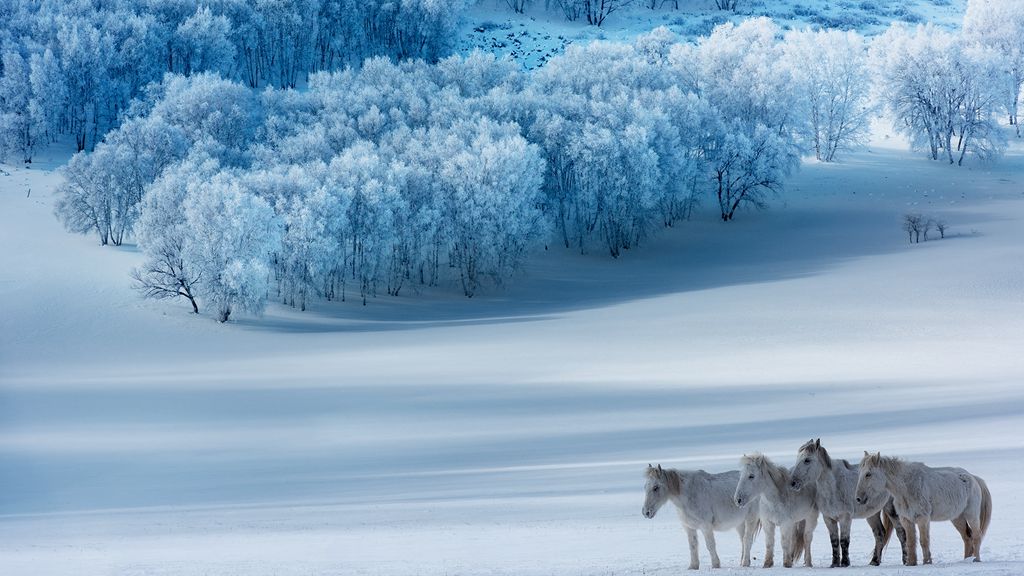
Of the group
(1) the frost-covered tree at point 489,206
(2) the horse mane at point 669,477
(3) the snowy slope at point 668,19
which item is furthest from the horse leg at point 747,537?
(3) the snowy slope at point 668,19

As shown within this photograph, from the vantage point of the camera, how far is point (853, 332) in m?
37.1

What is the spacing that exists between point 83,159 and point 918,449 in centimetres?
4895

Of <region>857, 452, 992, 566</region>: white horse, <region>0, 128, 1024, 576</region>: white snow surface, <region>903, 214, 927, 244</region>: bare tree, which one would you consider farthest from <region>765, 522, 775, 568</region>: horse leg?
<region>903, 214, 927, 244</region>: bare tree

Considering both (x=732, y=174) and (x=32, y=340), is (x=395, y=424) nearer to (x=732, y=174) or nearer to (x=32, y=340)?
(x=32, y=340)

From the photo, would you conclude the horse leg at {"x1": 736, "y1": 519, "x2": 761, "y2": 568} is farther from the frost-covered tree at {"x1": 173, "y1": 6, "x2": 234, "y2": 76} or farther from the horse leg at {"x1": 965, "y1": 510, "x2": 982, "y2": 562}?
the frost-covered tree at {"x1": 173, "y1": 6, "x2": 234, "y2": 76}

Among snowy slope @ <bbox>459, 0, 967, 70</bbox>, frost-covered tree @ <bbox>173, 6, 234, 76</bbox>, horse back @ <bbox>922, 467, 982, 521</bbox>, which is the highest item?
snowy slope @ <bbox>459, 0, 967, 70</bbox>

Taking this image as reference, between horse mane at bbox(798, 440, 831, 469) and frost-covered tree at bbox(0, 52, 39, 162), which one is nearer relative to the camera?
horse mane at bbox(798, 440, 831, 469)

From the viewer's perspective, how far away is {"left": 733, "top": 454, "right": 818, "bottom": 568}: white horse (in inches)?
363

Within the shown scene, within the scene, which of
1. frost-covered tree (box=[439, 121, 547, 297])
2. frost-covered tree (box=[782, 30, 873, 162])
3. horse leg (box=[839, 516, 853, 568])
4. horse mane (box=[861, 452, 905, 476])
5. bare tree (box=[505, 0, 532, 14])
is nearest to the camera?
horse mane (box=[861, 452, 905, 476])

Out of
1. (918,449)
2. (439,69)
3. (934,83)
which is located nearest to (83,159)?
(439,69)

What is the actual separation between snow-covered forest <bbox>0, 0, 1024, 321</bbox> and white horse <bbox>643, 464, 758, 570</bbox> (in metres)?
37.4

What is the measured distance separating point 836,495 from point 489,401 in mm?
19283

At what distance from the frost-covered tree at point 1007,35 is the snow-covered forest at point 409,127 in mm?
213

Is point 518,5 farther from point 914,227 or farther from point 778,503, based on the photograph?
point 778,503
